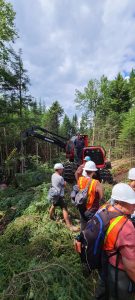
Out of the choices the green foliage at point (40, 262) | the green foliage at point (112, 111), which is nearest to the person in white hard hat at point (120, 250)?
the green foliage at point (40, 262)

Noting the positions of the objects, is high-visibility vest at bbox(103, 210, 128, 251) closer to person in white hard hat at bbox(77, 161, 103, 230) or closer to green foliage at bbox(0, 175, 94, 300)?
green foliage at bbox(0, 175, 94, 300)

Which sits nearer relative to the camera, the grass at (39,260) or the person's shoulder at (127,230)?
the person's shoulder at (127,230)

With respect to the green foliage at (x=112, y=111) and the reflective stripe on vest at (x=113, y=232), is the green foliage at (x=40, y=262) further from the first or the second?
the green foliage at (x=112, y=111)

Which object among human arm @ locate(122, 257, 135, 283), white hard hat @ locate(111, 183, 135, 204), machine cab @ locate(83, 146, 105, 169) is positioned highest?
machine cab @ locate(83, 146, 105, 169)

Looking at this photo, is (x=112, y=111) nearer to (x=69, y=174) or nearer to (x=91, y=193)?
(x=69, y=174)

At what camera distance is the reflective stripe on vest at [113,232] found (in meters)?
2.35

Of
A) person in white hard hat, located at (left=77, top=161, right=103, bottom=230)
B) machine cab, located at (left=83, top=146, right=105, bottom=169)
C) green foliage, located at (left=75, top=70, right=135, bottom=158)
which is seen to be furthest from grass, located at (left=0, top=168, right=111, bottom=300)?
green foliage, located at (left=75, top=70, right=135, bottom=158)

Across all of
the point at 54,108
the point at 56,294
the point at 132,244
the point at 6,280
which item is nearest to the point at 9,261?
the point at 6,280

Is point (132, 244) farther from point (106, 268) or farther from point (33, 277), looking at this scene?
point (33, 277)

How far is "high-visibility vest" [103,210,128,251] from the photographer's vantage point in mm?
2352

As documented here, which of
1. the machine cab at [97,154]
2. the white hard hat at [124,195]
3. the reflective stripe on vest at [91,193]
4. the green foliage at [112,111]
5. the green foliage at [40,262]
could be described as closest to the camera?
the white hard hat at [124,195]

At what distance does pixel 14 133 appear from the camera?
16.0 metres

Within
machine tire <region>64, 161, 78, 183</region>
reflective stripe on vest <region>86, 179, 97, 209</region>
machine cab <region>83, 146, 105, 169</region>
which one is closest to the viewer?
reflective stripe on vest <region>86, 179, 97, 209</region>

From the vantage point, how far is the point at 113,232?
237 centimetres
